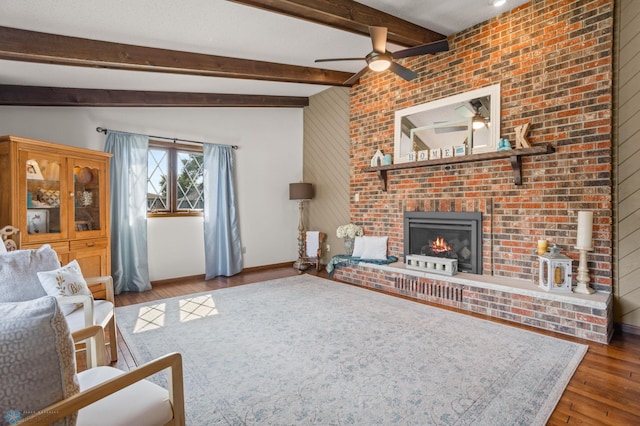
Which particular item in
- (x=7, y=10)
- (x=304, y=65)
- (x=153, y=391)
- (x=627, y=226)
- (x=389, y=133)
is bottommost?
(x=153, y=391)

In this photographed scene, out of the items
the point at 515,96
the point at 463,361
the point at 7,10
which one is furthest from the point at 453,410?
the point at 7,10

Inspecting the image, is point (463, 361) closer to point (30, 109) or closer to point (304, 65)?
point (304, 65)

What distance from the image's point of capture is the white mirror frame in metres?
3.61

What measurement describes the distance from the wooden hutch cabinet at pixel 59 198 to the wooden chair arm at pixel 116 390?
118 inches

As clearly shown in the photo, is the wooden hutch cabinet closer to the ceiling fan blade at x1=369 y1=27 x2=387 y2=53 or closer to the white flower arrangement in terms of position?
the white flower arrangement

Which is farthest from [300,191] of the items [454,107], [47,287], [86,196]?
[47,287]

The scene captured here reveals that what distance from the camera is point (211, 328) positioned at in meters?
3.02

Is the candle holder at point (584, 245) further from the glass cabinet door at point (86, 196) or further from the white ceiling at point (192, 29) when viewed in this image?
the glass cabinet door at point (86, 196)

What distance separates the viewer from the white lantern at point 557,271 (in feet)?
9.79

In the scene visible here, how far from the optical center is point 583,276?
2.92 meters

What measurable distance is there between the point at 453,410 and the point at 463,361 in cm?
62

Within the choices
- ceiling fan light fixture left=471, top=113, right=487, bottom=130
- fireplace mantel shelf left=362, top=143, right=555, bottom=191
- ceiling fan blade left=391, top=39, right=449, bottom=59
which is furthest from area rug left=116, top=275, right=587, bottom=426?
ceiling fan blade left=391, top=39, right=449, bottom=59

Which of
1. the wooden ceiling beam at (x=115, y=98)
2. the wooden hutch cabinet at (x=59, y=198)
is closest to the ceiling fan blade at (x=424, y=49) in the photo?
the wooden ceiling beam at (x=115, y=98)

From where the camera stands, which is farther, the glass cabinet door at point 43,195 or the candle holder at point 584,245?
the glass cabinet door at point 43,195
